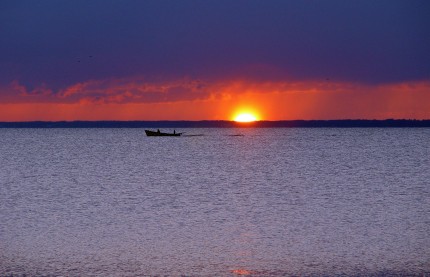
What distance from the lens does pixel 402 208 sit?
129ft

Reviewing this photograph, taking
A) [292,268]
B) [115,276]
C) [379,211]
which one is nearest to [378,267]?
[292,268]

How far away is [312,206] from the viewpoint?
40906mm

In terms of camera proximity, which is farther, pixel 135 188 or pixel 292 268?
pixel 135 188

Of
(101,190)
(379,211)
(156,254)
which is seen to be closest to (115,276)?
(156,254)

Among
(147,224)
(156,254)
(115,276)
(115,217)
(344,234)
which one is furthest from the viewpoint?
(115,217)

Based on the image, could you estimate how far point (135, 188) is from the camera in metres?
54.5

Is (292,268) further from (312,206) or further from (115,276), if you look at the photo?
(312,206)

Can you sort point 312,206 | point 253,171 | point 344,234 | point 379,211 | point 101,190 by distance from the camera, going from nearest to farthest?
point 344,234, point 379,211, point 312,206, point 101,190, point 253,171

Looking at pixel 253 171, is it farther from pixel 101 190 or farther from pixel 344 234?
pixel 344 234

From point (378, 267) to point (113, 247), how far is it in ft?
35.5

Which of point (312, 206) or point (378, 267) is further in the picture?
point (312, 206)

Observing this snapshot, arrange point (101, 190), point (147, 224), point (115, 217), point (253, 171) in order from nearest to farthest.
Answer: point (147, 224) → point (115, 217) → point (101, 190) → point (253, 171)

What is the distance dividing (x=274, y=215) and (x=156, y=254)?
44.1 feet

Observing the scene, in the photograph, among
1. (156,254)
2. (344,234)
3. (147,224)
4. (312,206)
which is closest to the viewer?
(156,254)
